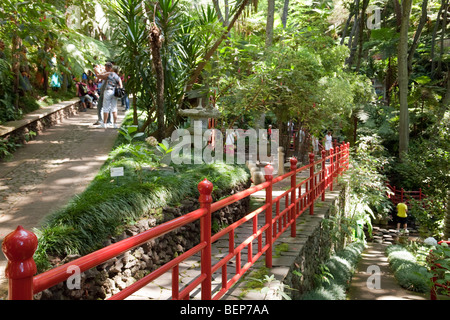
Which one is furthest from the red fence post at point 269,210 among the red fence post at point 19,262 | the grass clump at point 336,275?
the red fence post at point 19,262

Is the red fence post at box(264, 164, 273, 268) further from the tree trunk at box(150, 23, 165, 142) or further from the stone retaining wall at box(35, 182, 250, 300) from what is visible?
the tree trunk at box(150, 23, 165, 142)

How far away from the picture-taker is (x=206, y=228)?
3.13 m

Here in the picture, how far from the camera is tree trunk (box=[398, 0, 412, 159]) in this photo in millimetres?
16250

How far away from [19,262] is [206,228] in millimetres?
1781

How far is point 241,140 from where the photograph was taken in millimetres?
13234

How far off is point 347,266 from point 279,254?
154 inches

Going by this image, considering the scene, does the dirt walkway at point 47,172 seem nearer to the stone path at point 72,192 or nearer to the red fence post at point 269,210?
the stone path at point 72,192

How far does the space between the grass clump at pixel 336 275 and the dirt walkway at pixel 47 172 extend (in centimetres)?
381

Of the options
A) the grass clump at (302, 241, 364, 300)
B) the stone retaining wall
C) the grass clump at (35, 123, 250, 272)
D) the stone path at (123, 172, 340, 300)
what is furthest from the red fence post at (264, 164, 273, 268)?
the grass clump at (35, 123, 250, 272)

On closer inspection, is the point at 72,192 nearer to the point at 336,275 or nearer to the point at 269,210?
the point at 269,210

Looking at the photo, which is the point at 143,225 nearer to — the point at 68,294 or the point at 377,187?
the point at 68,294

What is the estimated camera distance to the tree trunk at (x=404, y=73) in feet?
53.3
